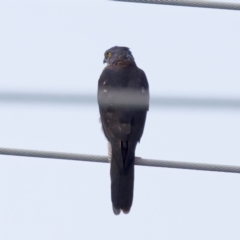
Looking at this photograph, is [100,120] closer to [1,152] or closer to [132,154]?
[132,154]

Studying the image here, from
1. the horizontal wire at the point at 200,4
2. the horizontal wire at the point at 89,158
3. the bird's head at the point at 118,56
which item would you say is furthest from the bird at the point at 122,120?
the horizontal wire at the point at 200,4

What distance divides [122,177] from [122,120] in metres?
0.55

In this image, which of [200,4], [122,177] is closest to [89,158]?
[200,4]

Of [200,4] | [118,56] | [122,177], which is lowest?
[122,177]

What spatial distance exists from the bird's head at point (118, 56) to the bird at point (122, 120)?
0.58 m

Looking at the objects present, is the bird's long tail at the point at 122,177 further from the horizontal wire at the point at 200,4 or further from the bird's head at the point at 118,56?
the horizontal wire at the point at 200,4

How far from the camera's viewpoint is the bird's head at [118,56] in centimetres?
1035

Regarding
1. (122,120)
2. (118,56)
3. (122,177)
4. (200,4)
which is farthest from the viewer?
(118,56)

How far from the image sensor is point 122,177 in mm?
8617

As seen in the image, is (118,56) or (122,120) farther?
(118,56)

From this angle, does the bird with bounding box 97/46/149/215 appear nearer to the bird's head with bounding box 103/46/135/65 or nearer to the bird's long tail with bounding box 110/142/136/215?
the bird's long tail with bounding box 110/142/136/215

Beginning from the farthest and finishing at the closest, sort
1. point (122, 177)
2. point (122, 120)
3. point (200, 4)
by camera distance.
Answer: point (122, 120)
point (122, 177)
point (200, 4)

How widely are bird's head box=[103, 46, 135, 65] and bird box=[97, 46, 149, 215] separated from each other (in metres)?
0.58

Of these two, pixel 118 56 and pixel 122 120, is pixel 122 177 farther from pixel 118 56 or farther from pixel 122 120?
pixel 118 56
